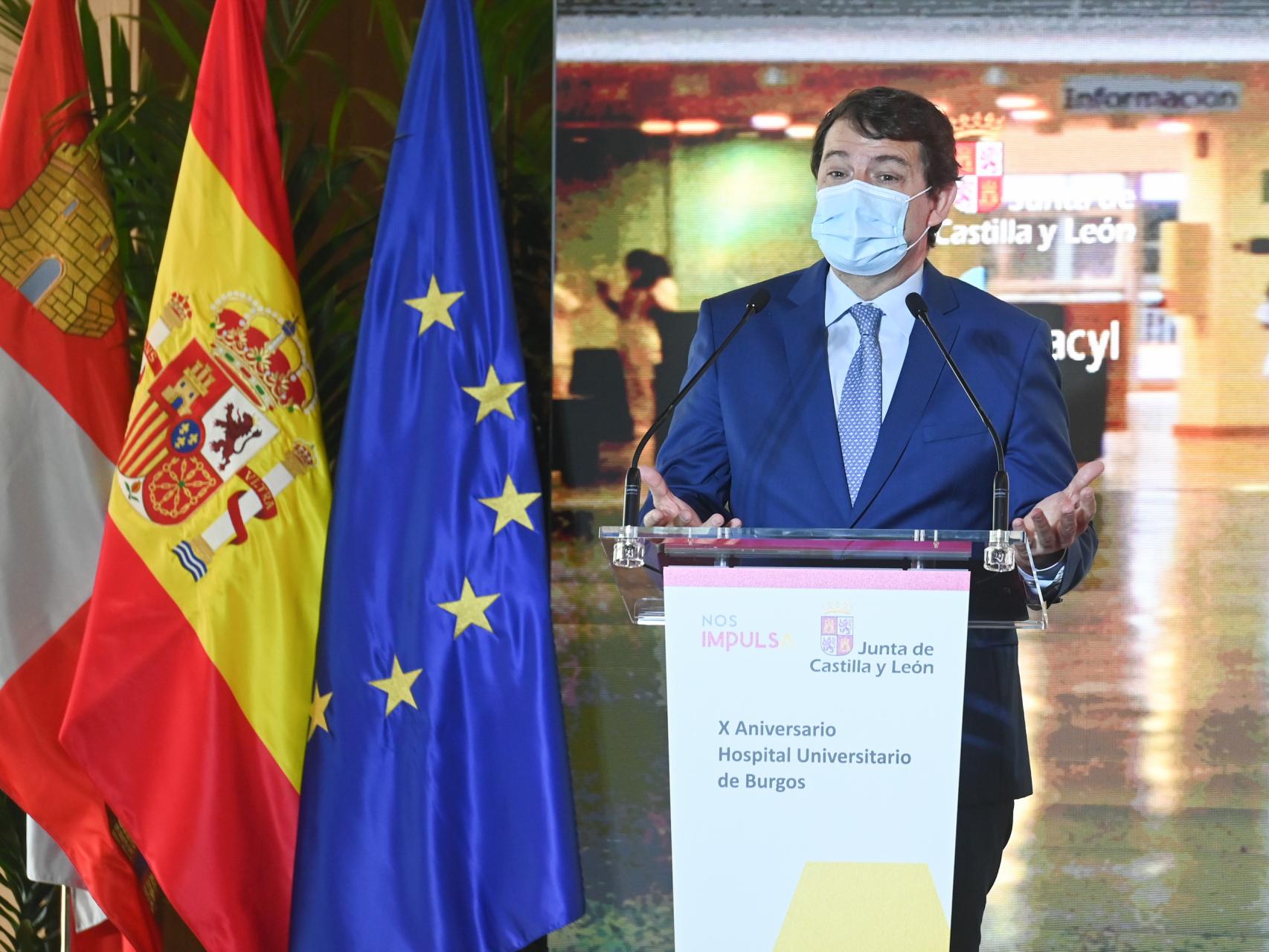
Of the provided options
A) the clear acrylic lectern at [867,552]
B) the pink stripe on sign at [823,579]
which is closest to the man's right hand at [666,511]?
the clear acrylic lectern at [867,552]

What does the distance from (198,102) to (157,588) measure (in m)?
1.00

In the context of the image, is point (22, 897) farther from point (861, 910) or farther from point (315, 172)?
point (861, 910)

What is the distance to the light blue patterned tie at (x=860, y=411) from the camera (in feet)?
7.57

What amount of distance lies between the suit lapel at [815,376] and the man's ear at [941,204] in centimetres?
21

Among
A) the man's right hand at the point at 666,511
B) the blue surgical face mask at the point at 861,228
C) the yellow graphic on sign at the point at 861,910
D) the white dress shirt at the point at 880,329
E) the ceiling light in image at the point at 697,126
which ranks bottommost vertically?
the yellow graphic on sign at the point at 861,910

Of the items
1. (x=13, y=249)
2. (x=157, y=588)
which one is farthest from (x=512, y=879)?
Answer: (x=13, y=249)

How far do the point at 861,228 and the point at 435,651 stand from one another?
116 cm

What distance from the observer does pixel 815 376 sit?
242 centimetres

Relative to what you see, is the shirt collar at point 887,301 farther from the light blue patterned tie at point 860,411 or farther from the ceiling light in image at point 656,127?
the ceiling light in image at point 656,127

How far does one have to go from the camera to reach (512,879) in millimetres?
2688

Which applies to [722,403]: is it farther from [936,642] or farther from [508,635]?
[936,642]

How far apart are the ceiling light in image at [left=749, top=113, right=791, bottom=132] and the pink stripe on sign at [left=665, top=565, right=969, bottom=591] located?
5.46 ft

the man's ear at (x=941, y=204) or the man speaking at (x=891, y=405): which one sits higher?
the man's ear at (x=941, y=204)

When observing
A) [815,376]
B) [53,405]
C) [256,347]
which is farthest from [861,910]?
[53,405]
